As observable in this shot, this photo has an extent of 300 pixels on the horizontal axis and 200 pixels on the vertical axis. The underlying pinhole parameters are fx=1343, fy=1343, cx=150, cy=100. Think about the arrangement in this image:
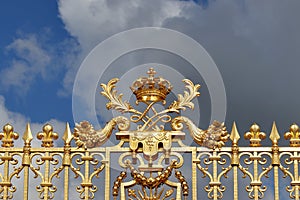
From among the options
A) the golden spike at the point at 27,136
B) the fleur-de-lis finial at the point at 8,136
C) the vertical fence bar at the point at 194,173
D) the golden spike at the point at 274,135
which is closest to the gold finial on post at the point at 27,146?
the golden spike at the point at 27,136

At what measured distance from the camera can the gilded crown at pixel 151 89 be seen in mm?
16375

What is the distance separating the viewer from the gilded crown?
645 inches

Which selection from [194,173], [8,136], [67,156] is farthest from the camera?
[8,136]

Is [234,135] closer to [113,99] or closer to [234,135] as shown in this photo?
[234,135]

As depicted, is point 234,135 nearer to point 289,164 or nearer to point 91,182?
point 289,164

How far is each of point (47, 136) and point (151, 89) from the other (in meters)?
1.39

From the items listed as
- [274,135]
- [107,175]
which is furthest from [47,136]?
[274,135]

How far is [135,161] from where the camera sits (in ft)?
53.3

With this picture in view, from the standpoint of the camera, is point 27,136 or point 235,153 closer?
point 235,153

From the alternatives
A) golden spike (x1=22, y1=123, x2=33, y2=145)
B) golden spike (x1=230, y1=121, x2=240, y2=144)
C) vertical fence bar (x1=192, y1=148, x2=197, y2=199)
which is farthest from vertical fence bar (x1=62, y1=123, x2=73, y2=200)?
golden spike (x1=230, y1=121, x2=240, y2=144)

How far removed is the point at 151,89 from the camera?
1638 centimetres

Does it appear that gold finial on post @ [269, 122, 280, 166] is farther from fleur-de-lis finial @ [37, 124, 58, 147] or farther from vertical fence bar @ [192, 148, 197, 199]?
fleur-de-lis finial @ [37, 124, 58, 147]

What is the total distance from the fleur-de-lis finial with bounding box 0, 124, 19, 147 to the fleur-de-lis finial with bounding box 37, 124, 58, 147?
0.31 m

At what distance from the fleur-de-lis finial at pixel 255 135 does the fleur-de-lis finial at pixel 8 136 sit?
2.83 meters
